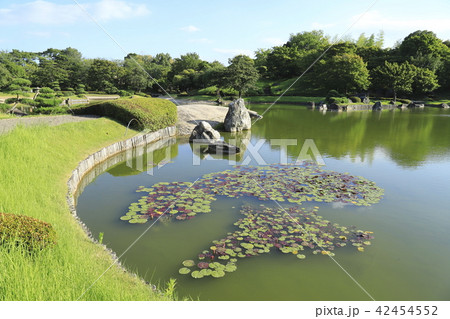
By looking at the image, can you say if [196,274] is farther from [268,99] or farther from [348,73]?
[268,99]

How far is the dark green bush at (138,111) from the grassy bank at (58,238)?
5.57 metres

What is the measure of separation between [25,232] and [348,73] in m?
50.8

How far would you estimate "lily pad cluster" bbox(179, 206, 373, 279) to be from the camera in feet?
17.0

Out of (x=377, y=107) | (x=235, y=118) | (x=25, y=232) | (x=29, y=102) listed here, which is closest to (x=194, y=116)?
(x=235, y=118)

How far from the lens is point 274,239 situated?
5949 mm

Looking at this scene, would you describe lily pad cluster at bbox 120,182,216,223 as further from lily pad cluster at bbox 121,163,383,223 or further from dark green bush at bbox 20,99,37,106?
dark green bush at bbox 20,99,37,106

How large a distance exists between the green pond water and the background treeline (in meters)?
30.5

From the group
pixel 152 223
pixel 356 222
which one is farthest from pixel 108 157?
pixel 356 222

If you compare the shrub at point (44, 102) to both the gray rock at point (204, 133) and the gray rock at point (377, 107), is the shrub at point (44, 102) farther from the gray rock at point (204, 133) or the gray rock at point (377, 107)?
the gray rock at point (377, 107)

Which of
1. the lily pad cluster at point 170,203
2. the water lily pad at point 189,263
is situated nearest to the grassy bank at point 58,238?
the water lily pad at point 189,263

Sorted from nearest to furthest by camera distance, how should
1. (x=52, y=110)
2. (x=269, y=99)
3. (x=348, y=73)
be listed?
1. (x=52, y=110)
2. (x=348, y=73)
3. (x=269, y=99)

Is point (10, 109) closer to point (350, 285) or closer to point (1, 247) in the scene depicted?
point (1, 247)

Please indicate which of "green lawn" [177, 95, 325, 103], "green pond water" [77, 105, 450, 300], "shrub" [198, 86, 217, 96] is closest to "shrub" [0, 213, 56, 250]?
"green pond water" [77, 105, 450, 300]

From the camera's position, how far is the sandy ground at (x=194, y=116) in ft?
68.7
